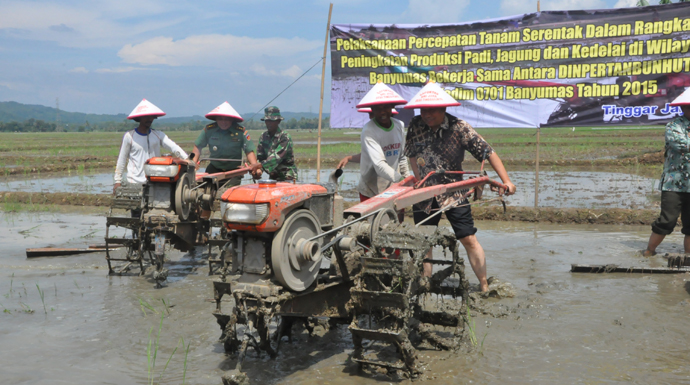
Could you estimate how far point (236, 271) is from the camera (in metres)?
3.55

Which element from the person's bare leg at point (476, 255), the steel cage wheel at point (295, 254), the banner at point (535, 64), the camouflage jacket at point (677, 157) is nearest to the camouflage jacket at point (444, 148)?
the person's bare leg at point (476, 255)

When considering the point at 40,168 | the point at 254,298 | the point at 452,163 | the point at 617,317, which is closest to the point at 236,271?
the point at 254,298

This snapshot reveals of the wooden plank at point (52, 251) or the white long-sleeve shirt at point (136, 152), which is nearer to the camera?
the white long-sleeve shirt at point (136, 152)

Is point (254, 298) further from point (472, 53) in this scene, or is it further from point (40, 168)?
point (40, 168)

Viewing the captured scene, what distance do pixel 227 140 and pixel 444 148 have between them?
10.7 feet

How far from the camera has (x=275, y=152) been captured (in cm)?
659

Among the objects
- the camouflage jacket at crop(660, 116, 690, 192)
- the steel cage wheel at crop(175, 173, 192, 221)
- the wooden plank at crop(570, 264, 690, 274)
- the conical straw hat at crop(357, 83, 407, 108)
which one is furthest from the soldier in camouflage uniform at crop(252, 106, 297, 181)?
the camouflage jacket at crop(660, 116, 690, 192)

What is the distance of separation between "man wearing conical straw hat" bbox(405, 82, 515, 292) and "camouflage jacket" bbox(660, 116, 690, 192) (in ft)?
8.43

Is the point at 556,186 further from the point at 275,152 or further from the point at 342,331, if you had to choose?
the point at 342,331

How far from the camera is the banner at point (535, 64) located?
7.99 meters

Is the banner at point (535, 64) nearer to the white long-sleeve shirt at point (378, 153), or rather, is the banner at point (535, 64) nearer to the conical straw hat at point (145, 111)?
the conical straw hat at point (145, 111)

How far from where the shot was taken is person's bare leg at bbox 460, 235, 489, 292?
192 inches

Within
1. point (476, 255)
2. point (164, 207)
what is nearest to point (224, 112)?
point (164, 207)

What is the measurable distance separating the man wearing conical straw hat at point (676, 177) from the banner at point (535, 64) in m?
2.25
